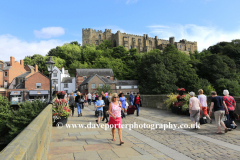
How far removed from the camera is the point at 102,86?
55375 millimetres

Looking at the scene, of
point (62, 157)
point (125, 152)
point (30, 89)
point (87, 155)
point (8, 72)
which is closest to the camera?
point (62, 157)

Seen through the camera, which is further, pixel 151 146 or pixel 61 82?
pixel 61 82

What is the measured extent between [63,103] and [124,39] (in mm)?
96148

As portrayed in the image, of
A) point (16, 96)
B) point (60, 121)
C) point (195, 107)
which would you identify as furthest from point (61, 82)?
point (195, 107)

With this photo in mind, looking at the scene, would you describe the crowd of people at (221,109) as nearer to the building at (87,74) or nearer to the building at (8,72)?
the building at (87,74)

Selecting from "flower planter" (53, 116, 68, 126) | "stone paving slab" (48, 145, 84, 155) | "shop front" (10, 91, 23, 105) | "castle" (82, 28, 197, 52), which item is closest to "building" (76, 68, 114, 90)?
"shop front" (10, 91, 23, 105)

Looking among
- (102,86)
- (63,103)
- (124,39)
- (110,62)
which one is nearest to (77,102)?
(63,103)

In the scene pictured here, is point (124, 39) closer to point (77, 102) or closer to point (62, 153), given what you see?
point (77, 102)

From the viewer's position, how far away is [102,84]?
5638cm

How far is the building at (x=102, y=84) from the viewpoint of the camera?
181 ft

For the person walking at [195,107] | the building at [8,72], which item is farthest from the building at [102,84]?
the person walking at [195,107]

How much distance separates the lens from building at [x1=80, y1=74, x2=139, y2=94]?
Result: 181ft

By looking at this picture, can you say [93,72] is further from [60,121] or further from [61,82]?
[60,121]

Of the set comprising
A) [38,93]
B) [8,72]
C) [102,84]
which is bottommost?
[38,93]
